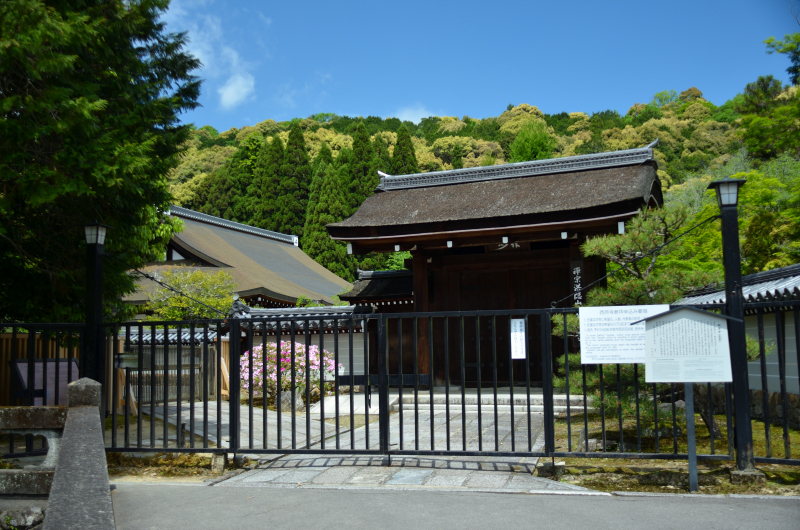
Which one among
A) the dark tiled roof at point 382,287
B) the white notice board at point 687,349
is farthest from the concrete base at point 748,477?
the dark tiled roof at point 382,287

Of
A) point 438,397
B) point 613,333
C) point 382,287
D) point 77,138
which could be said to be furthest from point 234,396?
point 382,287

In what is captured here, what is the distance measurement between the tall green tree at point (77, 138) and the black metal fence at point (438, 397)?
3.09ft

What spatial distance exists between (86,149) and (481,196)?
10.2 m

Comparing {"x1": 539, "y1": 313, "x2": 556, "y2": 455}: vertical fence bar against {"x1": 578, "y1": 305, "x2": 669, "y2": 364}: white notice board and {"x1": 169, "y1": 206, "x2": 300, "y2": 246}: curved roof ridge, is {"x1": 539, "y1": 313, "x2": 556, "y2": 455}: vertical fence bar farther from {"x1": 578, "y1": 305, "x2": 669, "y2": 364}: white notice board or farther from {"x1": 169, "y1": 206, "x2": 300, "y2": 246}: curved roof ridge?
{"x1": 169, "y1": 206, "x2": 300, "y2": 246}: curved roof ridge

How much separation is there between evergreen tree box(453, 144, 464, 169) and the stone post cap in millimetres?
41790

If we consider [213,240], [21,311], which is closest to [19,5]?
[21,311]

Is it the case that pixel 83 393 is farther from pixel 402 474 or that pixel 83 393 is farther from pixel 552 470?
pixel 552 470

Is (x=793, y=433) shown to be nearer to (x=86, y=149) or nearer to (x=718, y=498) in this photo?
(x=718, y=498)

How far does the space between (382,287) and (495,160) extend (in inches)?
1255

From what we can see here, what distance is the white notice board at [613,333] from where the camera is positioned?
5.77 metres

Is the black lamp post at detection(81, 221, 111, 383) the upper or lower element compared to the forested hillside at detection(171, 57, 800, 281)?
lower

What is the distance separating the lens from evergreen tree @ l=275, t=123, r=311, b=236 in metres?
37.7

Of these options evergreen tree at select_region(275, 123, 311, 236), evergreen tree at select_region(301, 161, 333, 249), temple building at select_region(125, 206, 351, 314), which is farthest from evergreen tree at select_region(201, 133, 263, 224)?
temple building at select_region(125, 206, 351, 314)

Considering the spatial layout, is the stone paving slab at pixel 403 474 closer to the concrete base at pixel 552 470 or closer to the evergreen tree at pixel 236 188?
the concrete base at pixel 552 470
